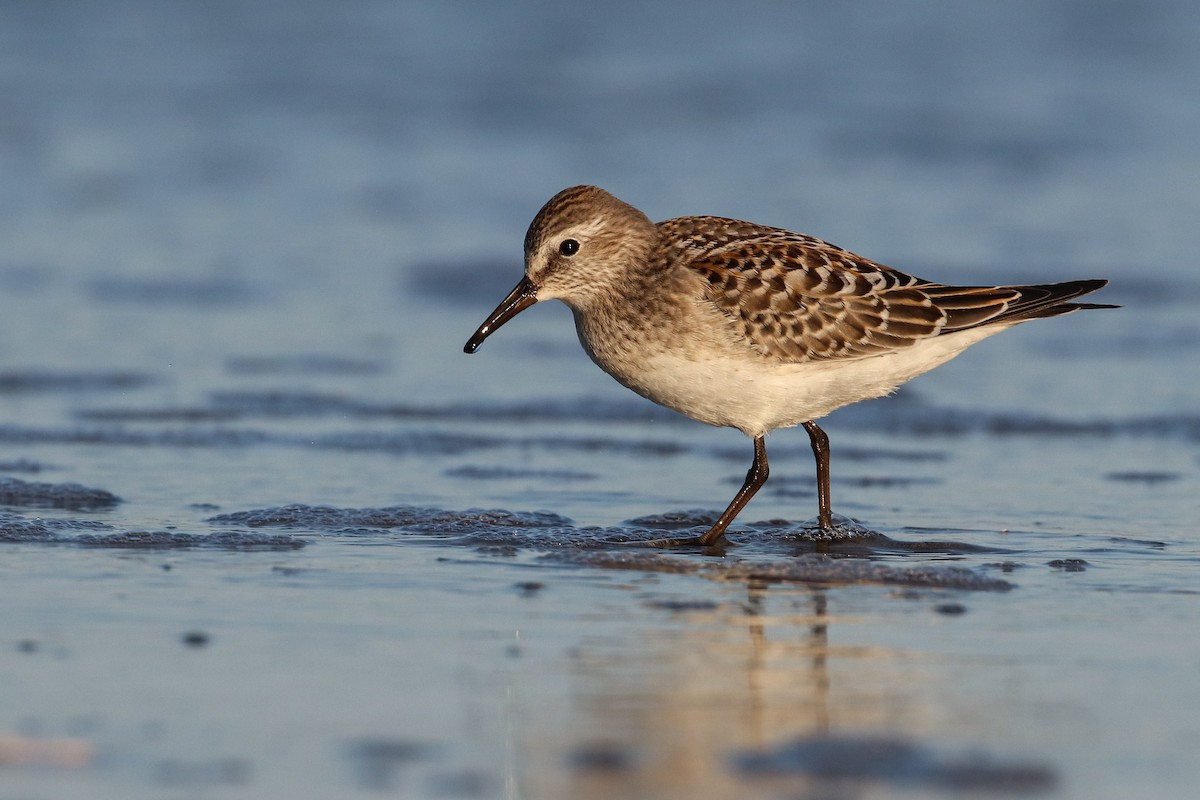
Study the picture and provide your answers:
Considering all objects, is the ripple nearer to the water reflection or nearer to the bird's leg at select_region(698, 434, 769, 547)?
the bird's leg at select_region(698, 434, 769, 547)

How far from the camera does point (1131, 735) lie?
15.6ft

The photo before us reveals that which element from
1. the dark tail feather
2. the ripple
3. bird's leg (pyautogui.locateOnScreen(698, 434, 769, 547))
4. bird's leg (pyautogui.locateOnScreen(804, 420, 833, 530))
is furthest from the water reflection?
the ripple

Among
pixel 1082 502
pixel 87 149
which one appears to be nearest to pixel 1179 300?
pixel 1082 502

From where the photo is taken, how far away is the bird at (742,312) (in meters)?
7.49

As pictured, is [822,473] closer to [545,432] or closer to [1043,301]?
[1043,301]

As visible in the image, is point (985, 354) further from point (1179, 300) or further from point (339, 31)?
point (339, 31)

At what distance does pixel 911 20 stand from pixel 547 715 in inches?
768

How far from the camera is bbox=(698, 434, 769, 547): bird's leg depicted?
7.57 meters

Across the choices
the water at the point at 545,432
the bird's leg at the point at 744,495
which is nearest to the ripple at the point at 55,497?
the water at the point at 545,432

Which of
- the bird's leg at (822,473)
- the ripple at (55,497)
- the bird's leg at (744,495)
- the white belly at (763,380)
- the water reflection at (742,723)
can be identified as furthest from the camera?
the ripple at (55,497)

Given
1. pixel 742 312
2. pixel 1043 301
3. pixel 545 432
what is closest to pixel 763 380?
pixel 742 312

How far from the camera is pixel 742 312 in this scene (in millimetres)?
7531

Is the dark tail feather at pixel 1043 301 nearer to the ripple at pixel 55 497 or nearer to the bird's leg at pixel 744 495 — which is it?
the bird's leg at pixel 744 495

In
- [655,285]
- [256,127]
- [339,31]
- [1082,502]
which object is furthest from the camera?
[339,31]
